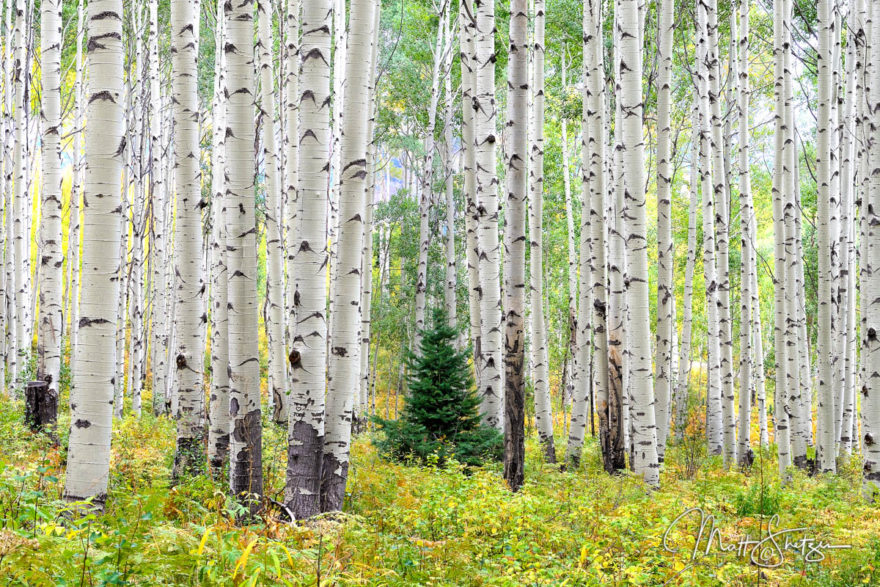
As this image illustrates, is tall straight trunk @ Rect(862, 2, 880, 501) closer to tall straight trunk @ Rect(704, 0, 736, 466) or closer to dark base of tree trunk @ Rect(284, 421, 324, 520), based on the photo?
tall straight trunk @ Rect(704, 0, 736, 466)

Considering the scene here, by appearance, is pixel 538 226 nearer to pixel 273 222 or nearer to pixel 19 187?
pixel 273 222

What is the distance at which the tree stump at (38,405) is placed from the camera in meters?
8.07

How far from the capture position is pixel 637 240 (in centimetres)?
687

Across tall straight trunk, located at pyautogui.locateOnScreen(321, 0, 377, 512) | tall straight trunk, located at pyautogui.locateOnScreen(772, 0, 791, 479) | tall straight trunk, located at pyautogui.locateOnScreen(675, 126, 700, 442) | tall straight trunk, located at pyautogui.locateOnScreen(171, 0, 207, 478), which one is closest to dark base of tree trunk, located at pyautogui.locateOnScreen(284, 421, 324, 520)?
tall straight trunk, located at pyautogui.locateOnScreen(321, 0, 377, 512)

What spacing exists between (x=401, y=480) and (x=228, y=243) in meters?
3.27

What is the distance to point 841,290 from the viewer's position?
33.4ft

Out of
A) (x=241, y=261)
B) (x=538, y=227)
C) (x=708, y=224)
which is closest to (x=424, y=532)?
(x=241, y=261)

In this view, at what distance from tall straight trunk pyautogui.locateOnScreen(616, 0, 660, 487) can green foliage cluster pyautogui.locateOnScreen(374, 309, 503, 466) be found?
2.26m

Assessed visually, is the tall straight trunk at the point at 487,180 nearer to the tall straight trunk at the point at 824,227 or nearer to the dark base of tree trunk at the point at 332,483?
the dark base of tree trunk at the point at 332,483

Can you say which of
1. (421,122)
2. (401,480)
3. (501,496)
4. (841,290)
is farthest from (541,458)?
Result: (421,122)

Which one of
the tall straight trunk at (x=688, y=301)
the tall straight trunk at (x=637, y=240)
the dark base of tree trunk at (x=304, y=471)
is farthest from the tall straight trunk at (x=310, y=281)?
the tall straight trunk at (x=688, y=301)

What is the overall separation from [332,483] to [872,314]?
543 centimetres

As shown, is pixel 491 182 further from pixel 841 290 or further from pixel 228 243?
pixel 841 290

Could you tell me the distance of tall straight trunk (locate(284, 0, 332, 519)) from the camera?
15.4ft
